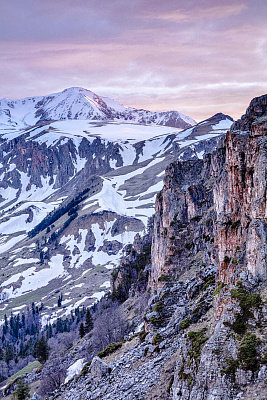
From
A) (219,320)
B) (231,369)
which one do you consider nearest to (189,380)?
(231,369)

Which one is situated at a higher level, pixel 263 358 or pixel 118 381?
pixel 263 358

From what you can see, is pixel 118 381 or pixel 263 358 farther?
pixel 118 381

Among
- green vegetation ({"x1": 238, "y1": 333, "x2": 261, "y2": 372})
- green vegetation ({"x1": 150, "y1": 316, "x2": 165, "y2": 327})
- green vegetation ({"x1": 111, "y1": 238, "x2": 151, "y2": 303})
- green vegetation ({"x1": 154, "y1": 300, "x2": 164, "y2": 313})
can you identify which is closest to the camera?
green vegetation ({"x1": 238, "y1": 333, "x2": 261, "y2": 372})

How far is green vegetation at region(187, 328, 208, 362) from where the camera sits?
1946 centimetres

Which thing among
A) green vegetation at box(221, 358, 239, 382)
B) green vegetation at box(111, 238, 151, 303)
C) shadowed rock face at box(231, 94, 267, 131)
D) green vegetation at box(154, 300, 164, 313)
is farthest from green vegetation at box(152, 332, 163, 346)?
green vegetation at box(111, 238, 151, 303)

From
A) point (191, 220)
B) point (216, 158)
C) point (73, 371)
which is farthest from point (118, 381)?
point (216, 158)

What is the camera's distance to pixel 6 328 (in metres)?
156

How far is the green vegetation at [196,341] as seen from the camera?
1946 centimetres

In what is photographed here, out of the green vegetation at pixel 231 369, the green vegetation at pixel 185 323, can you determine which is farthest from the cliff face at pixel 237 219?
the green vegetation at pixel 231 369

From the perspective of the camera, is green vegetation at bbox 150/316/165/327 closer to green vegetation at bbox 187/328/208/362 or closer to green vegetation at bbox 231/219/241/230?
green vegetation at bbox 231/219/241/230

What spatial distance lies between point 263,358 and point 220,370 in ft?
6.38

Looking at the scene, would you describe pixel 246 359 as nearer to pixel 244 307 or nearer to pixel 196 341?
pixel 244 307

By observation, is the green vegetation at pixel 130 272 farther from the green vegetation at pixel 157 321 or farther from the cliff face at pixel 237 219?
the green vegetation at pixel 157 321

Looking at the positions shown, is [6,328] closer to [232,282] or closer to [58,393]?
[58,393]
